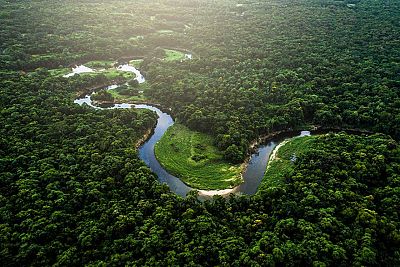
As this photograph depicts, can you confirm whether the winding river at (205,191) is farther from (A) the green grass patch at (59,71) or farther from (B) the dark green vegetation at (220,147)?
(A) the green grass patch at (59,71)

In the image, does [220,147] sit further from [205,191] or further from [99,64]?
[99,64]

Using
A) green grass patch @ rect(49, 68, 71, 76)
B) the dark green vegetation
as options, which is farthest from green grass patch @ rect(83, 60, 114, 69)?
green grass patch @ rect(49, 68, 71, 76)

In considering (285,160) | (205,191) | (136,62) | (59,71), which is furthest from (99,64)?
(285,160)

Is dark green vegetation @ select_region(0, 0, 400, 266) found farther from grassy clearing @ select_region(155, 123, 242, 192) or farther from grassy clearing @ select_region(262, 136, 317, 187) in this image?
grassy clearing @ select_region(155, 123, 242, 192)

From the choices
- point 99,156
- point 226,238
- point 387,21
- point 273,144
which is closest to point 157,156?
point 99,156

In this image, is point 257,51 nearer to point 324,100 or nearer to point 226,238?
point 324,100

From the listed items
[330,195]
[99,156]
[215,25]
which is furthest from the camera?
[215,25]
